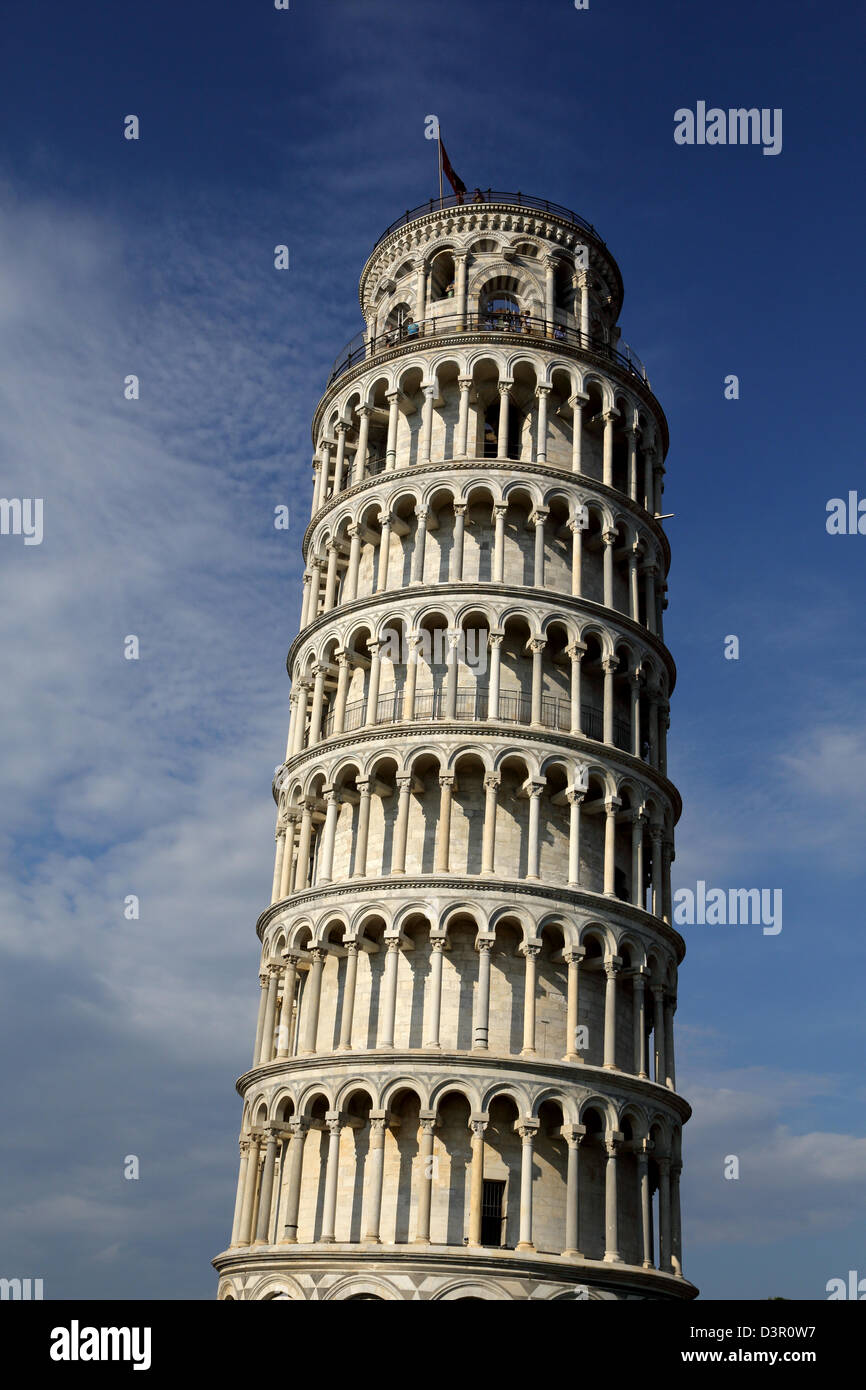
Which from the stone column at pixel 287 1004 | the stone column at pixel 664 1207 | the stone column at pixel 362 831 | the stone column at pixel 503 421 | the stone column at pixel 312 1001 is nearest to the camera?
the stone column at pixel 664 1207

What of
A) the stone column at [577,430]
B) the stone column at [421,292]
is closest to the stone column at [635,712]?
the stone column at [577,430]

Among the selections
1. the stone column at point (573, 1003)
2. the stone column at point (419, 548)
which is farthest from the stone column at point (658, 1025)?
the stone column at point (419, 548)

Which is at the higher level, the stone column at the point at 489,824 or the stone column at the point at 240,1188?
the stone column at the point at 489,824

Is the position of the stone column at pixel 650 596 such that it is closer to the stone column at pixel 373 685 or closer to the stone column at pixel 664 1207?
the stone column at pixel 373 685

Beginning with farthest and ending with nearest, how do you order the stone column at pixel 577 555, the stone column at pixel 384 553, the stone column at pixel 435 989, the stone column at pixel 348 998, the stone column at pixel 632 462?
the stone column at pixel 632 462 → the stone column at pixel 384 553 → the stone column at pixel 577 555 → the stone column at pixel 348 998 → the stone column at pixel 435 989

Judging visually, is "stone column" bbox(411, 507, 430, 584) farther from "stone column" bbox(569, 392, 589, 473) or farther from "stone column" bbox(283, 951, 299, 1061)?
"stone column" bbox(283, 951, 299, 1061)

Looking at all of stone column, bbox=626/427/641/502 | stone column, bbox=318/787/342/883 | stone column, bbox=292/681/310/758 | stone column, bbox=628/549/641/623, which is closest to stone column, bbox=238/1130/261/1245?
stone column, bbox=318/787/342/883

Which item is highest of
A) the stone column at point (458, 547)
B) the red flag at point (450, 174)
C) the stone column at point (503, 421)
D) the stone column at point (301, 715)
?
the red flag at point (450, 174)

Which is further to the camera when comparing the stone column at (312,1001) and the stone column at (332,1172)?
the stone column at (312,1001)
